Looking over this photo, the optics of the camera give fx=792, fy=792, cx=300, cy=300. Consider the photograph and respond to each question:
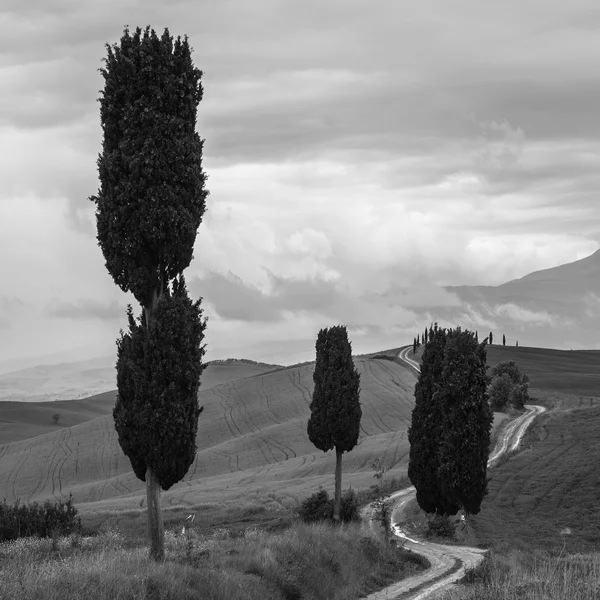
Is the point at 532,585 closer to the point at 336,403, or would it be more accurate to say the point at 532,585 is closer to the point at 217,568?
the point at 217,568

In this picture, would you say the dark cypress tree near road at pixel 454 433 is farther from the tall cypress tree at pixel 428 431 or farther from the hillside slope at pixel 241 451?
the hillside slope at pixel 241 451

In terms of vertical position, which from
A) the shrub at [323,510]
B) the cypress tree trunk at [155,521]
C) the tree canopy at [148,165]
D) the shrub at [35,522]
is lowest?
the shrub at [323,510]

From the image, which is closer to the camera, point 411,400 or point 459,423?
point 459,423

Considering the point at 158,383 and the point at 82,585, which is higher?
the point at 158,383

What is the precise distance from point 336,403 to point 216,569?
99.3 ft

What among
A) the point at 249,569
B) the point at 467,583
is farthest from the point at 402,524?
the point at 249,569

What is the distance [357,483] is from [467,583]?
43834mm

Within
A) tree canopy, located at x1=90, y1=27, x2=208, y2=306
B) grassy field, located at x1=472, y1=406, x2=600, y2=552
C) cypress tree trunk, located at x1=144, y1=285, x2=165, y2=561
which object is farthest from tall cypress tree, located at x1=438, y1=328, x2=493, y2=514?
tree canopy, located at x1=90, y1=27, x2=208, y2=306

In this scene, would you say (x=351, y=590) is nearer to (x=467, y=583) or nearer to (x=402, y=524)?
(x=467, y=583)

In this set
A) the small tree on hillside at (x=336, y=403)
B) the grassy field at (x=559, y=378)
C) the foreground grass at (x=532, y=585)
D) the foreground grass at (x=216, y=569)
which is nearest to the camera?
the foreground grass at (x=216, y=569)

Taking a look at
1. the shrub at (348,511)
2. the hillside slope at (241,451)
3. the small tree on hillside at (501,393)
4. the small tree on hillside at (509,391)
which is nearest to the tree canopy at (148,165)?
the shrub at (348,511)

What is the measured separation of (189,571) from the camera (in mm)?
20375

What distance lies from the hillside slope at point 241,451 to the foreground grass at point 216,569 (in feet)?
121

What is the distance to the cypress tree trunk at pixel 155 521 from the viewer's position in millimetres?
23453
